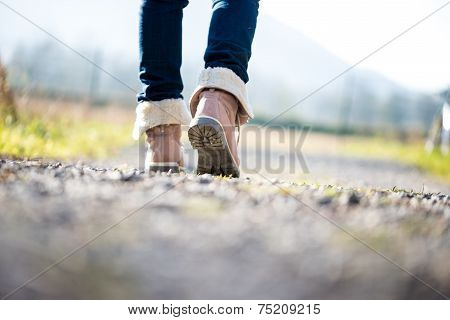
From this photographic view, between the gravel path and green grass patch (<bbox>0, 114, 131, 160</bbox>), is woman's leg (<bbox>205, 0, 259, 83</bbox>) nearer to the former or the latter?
the gravel path

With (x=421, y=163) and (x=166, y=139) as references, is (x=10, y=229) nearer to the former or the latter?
(x=166, y=139)

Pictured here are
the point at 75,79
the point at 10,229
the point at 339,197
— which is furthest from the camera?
the point at 75,79

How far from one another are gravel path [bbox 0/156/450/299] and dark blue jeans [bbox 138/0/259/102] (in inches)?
27.1

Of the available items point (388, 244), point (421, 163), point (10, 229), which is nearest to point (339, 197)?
point (388, 244)

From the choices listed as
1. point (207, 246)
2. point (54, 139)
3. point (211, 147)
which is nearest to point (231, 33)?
point (211, 147)

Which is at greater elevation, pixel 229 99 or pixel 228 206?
pixel 229 99

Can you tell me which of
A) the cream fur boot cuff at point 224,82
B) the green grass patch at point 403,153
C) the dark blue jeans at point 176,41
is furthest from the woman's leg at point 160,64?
the green grass patch at point 403,153

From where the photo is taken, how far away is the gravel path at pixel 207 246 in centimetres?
99

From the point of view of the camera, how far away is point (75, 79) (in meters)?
11.7

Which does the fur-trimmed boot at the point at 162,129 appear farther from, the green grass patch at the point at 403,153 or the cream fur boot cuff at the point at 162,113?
the green grass patch at the point at 403,153

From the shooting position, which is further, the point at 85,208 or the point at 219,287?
the point at 85,208

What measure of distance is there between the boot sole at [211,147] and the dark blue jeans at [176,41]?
0.22 meters

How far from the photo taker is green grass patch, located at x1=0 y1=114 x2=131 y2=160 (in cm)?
275

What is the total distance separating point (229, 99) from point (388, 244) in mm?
985
